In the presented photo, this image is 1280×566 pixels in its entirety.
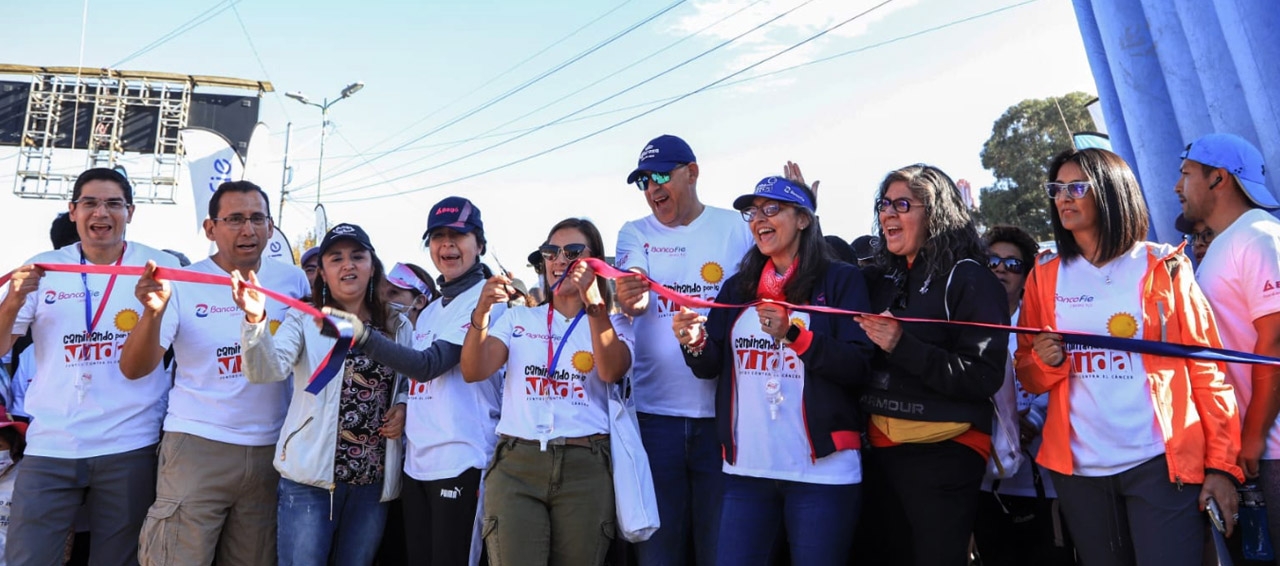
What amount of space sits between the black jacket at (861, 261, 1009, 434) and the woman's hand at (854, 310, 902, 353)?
0.03 m

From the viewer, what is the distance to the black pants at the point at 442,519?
13.5 feet

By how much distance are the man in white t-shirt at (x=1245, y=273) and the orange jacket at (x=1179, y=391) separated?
0.16m

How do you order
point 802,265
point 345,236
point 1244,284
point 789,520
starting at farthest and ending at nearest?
point 345,236
point 802,265
point 789,520
point 1244,284

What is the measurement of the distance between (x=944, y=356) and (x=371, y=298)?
2989mm

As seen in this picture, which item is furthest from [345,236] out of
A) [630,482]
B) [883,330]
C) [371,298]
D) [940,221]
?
[940,221]

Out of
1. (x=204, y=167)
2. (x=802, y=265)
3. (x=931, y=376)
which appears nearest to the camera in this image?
(x=931, y=376)

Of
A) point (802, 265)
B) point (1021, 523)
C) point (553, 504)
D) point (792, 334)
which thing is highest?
point (802, 265)

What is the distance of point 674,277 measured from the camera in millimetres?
4449

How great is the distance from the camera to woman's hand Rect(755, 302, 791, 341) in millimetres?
3398

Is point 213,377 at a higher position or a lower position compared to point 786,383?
higher

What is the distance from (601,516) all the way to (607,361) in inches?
27.8

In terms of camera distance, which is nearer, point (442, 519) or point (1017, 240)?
point (442, 519)

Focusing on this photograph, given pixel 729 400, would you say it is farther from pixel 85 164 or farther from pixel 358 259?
pixel 85 164

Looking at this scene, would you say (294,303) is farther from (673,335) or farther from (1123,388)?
(1123,388)
